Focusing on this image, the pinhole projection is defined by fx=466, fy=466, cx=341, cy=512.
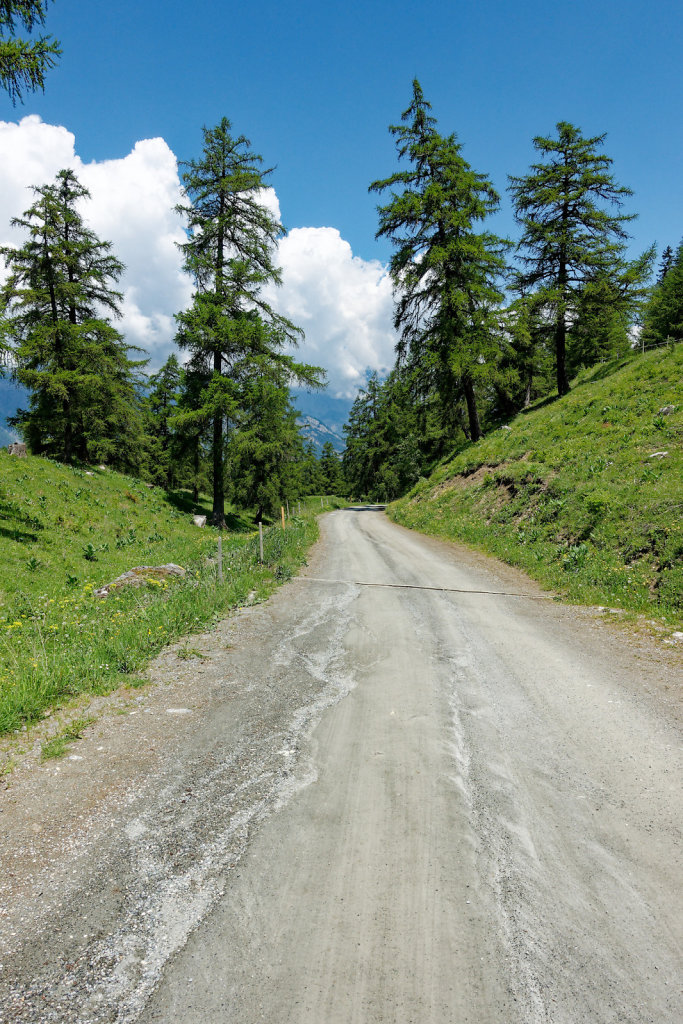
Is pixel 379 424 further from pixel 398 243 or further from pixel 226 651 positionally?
pixel 226 651

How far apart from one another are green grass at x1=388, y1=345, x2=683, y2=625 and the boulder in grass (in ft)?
30.6

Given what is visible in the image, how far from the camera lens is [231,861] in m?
3.30

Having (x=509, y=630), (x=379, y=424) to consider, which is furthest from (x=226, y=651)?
(x=379, y=424)

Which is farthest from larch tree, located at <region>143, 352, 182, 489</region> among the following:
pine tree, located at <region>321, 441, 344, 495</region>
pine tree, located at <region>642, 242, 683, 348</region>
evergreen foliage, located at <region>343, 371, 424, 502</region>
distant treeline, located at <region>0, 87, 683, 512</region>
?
pine tree, located at <region>321, 441, 344, 495</region>

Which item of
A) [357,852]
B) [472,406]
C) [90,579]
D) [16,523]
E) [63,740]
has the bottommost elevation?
[357,852]

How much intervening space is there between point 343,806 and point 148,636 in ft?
15.7

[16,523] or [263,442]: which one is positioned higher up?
[263,442]

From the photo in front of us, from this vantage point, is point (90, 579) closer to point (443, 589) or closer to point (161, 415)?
point (443, 589)

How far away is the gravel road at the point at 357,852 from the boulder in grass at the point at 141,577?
473 centimetres

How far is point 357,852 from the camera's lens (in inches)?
134

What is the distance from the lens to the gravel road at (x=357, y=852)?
2473mm

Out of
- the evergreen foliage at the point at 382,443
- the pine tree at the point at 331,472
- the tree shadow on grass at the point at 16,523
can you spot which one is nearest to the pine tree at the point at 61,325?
the tree shadow on grass at the point at 16,523

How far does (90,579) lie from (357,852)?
1102 centimetres

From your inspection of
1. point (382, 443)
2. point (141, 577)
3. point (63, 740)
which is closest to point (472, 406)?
point (141, 577)
